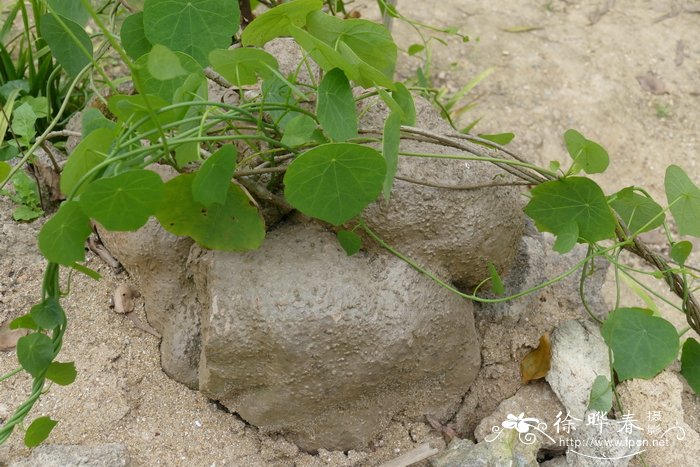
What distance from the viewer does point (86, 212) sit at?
102cm

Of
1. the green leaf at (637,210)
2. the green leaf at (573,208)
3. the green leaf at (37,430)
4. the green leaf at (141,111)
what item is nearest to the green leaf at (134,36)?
the green leaf at (141,111)

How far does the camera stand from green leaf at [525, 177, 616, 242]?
1330 millimetres

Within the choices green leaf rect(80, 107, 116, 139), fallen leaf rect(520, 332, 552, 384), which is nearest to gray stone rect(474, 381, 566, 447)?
fallen leaf rect(520, 332, 552, 384)

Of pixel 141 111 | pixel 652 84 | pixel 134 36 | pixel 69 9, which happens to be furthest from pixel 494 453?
pixel 652 84

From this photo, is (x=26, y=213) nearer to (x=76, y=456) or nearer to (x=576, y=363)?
(x=76, y=456)

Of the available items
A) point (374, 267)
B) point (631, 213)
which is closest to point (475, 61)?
point (631, 213)

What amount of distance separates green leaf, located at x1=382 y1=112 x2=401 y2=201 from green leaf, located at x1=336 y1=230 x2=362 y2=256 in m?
0.21

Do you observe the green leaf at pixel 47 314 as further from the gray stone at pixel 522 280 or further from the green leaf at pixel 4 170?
the gray stone at pixel 522 280

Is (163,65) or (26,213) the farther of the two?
(26,213)

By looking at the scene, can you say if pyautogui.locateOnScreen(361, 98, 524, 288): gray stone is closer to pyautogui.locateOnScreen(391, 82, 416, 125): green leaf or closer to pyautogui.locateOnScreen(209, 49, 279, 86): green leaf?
pyautogui.locateOnScreen(391, 82, 416, 125): green leaf

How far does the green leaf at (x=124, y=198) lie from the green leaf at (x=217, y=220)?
16 cm

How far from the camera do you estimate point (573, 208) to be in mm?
1369

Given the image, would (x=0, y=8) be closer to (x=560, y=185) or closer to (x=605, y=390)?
(x=560, y=185)

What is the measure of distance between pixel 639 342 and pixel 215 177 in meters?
0.83
